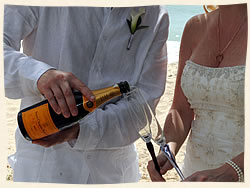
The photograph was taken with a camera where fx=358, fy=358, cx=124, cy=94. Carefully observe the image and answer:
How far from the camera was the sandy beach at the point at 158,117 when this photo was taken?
0.95m

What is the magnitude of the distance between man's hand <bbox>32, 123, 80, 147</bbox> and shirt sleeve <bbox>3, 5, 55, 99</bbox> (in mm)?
113

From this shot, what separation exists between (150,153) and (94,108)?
0.62 feet

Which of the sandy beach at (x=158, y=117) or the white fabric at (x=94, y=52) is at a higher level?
the white fabric at (x=94, y=52)

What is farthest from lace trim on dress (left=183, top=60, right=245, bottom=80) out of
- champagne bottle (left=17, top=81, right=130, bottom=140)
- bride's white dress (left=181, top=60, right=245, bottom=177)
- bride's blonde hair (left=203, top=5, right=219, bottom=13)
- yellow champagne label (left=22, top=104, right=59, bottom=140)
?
yellow champagne label (left=22, top=104, right=59, bottom=140)

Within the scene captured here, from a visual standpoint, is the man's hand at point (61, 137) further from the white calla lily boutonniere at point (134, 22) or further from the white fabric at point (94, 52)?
the white calla lily boutonniere at point (134, 22)

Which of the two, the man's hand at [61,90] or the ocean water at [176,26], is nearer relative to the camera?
the man's hand at [61,90]

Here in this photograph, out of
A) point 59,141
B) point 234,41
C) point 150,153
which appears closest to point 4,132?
point 59,141

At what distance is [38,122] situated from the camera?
0.81 metres

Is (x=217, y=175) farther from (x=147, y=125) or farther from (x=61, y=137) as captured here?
(x=61, y=137)

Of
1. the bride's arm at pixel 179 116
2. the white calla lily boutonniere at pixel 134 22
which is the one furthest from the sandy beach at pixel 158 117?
the white calla lily boutonniere at pixel 134 22

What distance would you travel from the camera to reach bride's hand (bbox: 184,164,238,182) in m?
0.87

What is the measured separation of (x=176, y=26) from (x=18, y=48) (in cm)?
41

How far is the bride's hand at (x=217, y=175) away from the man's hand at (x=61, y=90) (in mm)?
338

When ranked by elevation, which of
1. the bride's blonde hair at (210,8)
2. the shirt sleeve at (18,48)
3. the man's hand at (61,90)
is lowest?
the man's hand at (61,90)
